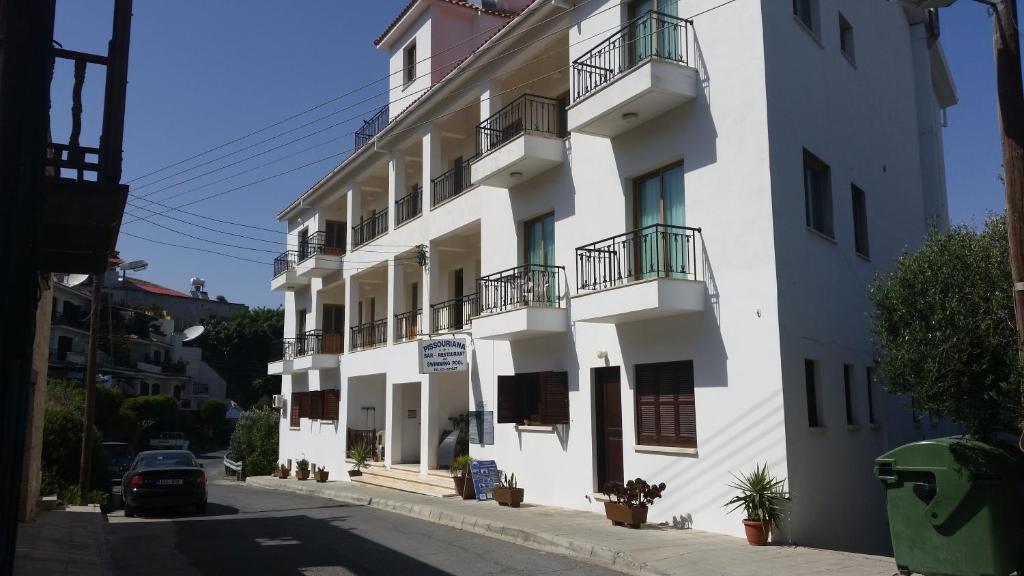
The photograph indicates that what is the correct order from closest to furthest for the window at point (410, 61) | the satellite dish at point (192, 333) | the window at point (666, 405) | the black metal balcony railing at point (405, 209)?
the window at point (666, 405), the black metal balcony railing at point (405, 209), the window at point (410, 61), the satellite dish at point (192, 333)

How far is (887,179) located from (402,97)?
51.0ft

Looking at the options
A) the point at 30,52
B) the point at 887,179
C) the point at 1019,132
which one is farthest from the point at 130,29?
the point at 887,179

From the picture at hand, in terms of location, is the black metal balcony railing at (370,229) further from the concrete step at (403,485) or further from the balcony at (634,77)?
the balcony at (634,77)

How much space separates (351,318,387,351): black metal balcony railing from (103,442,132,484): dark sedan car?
29.3 feet

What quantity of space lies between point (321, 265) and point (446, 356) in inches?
440

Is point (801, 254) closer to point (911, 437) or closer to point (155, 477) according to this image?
point (911, 437)

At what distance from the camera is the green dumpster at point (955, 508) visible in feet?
25.8

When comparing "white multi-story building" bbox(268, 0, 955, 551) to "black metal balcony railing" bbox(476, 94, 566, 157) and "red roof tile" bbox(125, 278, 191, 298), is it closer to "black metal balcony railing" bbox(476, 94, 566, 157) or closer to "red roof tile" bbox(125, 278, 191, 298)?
"black metal balcony railing" bbox(476, 94, 566, 157)

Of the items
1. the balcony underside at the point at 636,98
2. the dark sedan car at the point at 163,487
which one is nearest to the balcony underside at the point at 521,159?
the balcony underside at the point at 636,98

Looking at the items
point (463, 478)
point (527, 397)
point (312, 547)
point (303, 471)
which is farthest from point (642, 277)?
point (303, 471)

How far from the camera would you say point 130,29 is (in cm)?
588

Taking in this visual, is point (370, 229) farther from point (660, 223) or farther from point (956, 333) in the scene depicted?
point (956, 333)

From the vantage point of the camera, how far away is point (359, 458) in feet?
78.6

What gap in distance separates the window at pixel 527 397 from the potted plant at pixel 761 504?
5134mm
